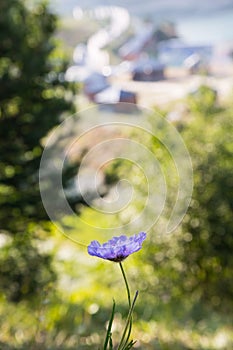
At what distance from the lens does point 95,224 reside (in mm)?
3584

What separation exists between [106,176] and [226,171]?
1365 mm

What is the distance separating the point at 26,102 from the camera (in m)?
4.41

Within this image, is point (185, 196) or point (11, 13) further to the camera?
point (11, 13)

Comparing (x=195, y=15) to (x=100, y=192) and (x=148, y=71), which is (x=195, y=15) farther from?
(x=100, y=192)

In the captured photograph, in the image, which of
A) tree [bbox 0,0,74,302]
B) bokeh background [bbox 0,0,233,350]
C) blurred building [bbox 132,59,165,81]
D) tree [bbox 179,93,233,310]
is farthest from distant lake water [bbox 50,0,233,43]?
tree [bbox 179,93,233,310]

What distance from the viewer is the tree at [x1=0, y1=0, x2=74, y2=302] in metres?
4.06

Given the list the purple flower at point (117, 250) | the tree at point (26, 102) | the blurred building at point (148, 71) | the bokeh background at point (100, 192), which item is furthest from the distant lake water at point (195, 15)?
the purple flower at point (117, 250)

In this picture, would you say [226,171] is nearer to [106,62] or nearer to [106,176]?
[106,176]

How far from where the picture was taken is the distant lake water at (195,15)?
712 centimetres

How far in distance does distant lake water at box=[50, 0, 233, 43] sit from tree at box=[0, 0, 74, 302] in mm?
2730

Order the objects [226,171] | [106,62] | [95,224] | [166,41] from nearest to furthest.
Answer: [226,171] → [95,224] → [106,62] → [166,41]

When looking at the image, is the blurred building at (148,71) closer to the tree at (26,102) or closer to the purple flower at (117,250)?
the tree at (26,102)

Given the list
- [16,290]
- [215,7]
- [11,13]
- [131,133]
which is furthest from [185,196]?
[215,7]

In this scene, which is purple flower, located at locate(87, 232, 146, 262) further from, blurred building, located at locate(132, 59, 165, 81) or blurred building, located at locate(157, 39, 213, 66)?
blurred building, located at locate(157, 39, 213, 66)
